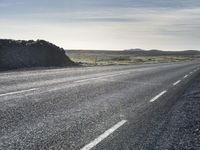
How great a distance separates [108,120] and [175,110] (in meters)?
2.54

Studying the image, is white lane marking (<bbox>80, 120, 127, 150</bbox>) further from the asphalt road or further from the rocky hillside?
the rocky hillside

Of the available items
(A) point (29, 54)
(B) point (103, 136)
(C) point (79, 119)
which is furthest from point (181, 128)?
(A) point (29, 54)

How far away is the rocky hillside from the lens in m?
31.3

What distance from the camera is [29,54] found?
1404 inches

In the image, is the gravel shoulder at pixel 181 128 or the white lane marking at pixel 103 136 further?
the gravel shoulder at pixel 181 128

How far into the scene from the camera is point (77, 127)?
750 centimetres

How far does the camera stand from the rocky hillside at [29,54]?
103 feet

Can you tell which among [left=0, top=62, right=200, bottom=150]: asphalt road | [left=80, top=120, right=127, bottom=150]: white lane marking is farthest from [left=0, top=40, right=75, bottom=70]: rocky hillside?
[left=80, top=120, right=127, bottom=150]: white lane marking

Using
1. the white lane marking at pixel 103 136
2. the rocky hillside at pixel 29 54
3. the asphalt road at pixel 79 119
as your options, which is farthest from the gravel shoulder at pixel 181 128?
the rocky hillside at pixel 29 54

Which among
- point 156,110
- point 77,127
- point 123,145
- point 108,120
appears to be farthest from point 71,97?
point 123,145

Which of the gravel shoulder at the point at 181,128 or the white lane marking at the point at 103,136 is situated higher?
the white lane marking at the point at 103,136

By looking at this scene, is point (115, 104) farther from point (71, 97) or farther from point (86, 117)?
point (86, 117)

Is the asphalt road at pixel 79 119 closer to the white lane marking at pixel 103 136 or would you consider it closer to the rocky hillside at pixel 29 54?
the white lane marking at pixel 103 136

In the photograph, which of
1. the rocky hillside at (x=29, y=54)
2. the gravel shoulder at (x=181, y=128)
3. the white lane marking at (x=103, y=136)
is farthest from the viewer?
the rocky hillside at (x=29, y=54)
